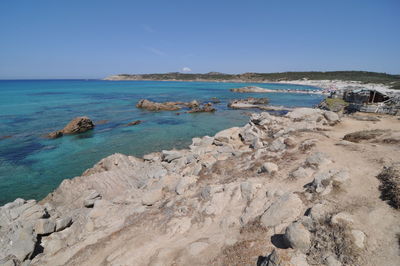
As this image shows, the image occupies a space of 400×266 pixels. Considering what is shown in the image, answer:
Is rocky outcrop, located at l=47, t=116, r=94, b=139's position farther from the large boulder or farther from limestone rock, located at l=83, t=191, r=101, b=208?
A: the large boulder

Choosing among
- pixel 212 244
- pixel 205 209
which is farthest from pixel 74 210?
pixel 212 244

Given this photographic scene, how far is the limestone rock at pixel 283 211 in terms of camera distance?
6.00m

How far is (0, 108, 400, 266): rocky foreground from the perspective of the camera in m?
4.83

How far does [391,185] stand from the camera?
594 centimetres

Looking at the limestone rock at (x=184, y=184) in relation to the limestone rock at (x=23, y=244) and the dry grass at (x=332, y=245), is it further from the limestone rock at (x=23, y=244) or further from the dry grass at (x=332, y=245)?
the dry grass at (x=332, y=245)

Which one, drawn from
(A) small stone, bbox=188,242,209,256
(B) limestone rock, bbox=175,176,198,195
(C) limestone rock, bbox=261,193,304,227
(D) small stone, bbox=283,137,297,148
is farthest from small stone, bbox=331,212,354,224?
(D) small stone, bbox=283,137,297,148

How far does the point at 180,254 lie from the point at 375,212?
5.09m

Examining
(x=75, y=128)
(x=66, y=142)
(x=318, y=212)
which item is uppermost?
(x=318, y=212)

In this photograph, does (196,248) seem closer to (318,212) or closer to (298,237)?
(298,237)

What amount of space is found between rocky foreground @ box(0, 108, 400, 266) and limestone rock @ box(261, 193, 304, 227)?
0.03 meters

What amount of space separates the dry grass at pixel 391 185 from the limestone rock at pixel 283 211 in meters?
2.15

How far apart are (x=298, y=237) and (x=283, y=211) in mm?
1360

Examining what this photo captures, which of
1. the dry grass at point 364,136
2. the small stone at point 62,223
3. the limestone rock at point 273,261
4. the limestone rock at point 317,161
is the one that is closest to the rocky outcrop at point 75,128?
the small stone at point 62,223

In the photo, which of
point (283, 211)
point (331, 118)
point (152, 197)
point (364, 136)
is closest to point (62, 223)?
point (152, 197)
